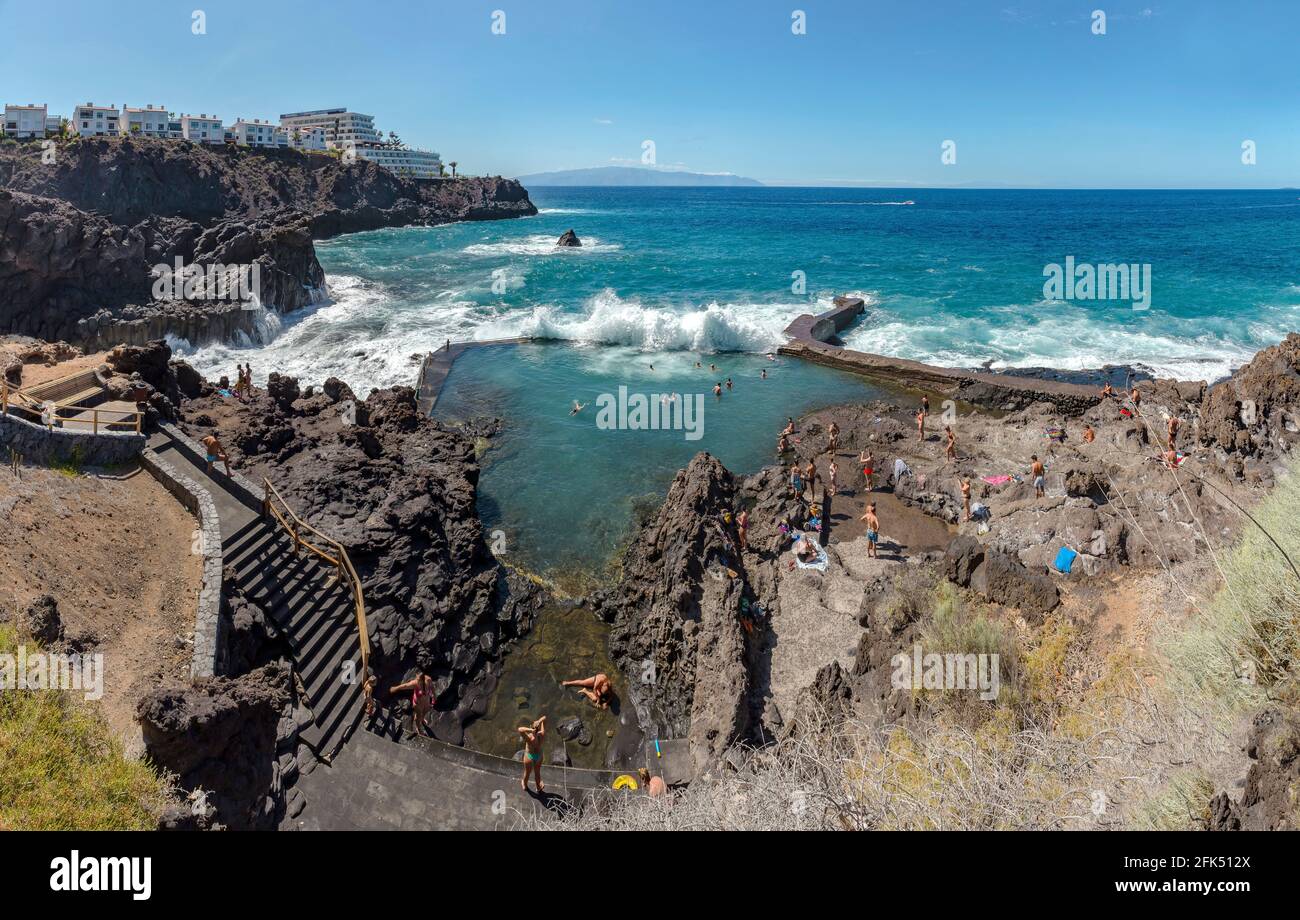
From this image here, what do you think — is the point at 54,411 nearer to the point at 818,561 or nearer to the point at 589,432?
the point at 589,432

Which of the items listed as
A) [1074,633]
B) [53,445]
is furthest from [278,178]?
[1074,633]

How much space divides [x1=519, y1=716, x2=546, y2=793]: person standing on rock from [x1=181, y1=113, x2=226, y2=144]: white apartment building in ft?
399

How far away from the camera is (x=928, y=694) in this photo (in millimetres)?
8672

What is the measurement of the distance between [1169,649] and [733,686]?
19.3 feet

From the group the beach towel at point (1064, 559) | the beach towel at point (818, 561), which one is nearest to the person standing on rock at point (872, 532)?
the beach towel at point (818, 561)

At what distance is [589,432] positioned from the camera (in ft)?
75.1

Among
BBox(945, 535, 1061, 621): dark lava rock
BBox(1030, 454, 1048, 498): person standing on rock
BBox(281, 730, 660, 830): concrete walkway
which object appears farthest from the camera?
BBox(1030, 454, 1048, 498): person standing on rock

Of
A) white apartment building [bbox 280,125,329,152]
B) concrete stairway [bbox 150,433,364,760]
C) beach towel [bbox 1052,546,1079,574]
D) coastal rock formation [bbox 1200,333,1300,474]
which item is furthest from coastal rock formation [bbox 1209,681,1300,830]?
white apartment building [bbox 280,125,329,152]

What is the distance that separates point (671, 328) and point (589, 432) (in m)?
13.0

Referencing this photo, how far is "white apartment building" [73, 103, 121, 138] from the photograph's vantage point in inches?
3332

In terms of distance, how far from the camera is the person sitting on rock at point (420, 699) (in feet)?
36.1

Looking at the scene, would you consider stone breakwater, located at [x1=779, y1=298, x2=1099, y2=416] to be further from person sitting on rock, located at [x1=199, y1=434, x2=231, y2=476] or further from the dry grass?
the dry grass

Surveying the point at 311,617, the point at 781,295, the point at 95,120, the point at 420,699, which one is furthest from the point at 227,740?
the point at 95,120
